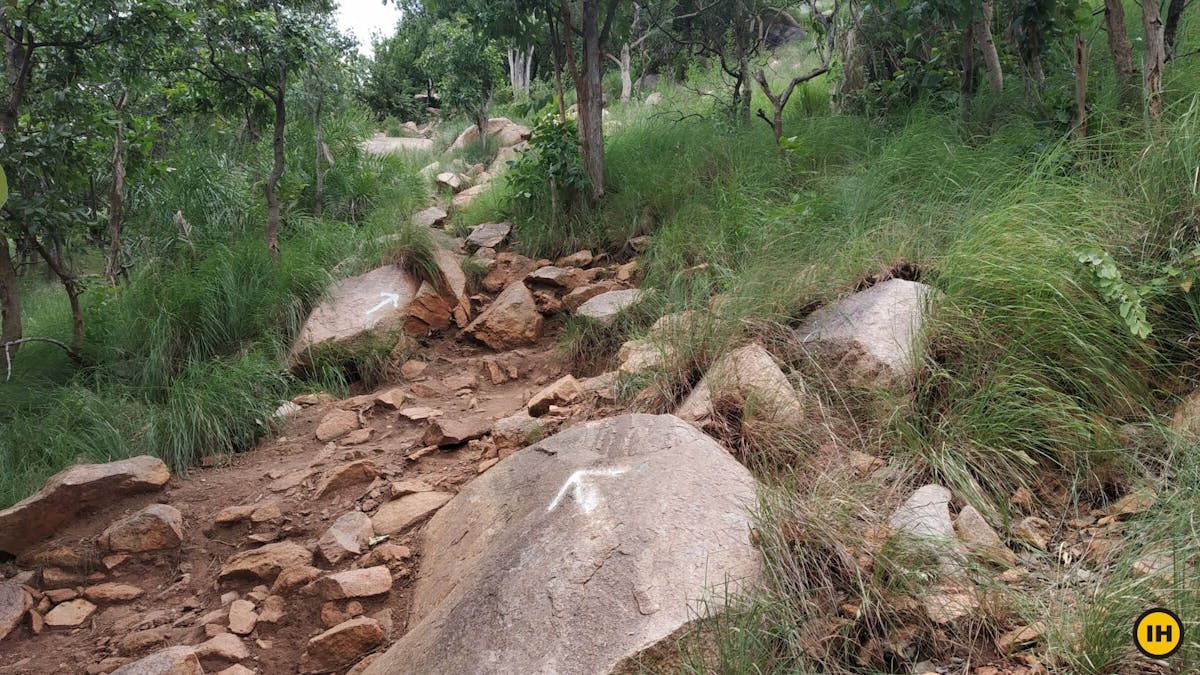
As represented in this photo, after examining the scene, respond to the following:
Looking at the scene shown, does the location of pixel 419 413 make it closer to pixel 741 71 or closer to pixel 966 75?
pixel 966 75

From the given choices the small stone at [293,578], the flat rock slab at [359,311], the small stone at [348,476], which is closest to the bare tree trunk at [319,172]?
the flat rock slab at [359,311]

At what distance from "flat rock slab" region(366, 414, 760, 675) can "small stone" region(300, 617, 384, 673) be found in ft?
0.48

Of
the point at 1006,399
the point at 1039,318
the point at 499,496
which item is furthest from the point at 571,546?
the point at 1039,318

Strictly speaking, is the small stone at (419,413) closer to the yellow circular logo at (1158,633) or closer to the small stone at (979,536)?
the small stone at (979,536)

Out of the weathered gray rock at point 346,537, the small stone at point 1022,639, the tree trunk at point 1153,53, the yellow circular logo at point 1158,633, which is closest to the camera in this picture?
the yellow circular logo at point 1158,633

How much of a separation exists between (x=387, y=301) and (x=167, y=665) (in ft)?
10.7

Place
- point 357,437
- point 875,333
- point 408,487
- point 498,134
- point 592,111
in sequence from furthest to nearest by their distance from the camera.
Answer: point 498,134, point 592,111, point 357,437, point 408,487, point 875,333

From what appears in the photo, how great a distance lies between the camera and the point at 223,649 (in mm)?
2699

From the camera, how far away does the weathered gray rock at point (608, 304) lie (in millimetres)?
4832

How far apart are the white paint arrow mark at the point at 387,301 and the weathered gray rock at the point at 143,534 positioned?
221 centimetres

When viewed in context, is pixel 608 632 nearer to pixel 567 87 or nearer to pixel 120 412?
pixel 120 412

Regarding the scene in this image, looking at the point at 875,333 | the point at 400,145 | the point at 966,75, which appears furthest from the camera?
the point at 400,145

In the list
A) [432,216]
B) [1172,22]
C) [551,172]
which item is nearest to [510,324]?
[551,172]

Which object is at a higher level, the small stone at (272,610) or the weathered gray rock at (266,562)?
the weathered gray rock at (266,562)
